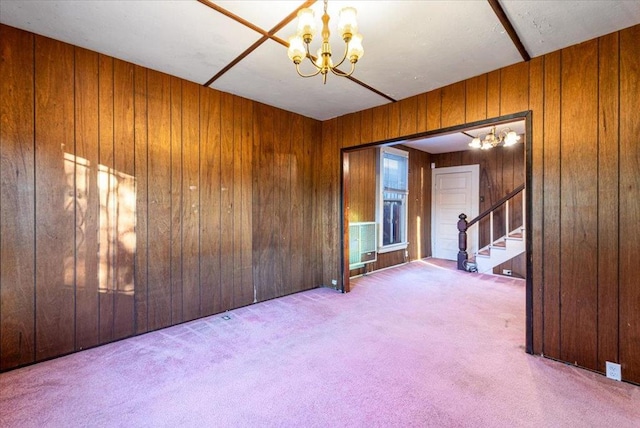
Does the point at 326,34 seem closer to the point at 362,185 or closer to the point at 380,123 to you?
the point at 380,123

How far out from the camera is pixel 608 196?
7.15 ft

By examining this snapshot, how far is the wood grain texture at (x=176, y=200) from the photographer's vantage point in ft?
10.0

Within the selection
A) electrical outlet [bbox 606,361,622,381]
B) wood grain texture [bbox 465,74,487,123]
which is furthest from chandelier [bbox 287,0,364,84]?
electrical outlet [bbox 606,361,622,381]

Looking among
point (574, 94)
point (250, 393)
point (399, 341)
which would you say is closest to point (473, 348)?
point (399, 341)

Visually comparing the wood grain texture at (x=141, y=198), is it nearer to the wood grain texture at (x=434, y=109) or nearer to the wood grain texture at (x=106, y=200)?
the wood grain texture at (x=106, y=200)

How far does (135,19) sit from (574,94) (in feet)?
11.1

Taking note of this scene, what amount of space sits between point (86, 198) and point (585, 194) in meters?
4.13

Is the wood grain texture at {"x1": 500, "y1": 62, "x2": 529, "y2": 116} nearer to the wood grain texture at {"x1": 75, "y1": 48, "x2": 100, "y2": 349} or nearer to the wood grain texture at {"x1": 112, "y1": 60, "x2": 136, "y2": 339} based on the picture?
the wood grain texture at {"x1": 112, "y1": 60, "x2": 136, "y2": 339}

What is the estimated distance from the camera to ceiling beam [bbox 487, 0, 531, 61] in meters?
1.89

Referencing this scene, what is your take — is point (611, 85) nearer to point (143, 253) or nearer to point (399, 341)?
point (399, 341)

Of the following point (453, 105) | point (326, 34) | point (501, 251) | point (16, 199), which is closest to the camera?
point (326, 34)

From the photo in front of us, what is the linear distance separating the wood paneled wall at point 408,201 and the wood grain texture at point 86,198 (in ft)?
11.1

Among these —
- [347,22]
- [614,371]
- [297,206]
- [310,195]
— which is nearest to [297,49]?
[347,22]

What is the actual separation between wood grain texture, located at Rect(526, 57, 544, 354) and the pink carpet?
14.0 inches
